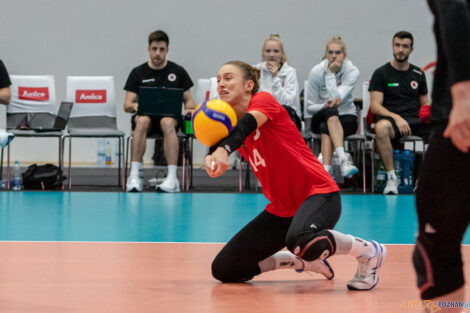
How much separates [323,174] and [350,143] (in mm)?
6079

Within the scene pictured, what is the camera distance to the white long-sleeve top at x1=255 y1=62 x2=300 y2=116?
774 centimetres

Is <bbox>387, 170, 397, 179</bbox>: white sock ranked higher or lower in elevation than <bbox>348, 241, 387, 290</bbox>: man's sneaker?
higher

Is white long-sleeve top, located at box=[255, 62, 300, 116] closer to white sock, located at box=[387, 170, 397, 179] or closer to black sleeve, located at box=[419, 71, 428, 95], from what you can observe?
white sock, located at box=[387, 170, 397, 179]

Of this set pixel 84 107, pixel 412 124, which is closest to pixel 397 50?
pixel 412 124

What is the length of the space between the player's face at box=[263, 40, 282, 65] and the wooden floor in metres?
4.15

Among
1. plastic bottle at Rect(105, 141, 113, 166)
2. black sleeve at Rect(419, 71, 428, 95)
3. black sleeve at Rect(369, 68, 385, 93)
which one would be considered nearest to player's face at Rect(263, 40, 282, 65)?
black sleeve at Rect(369, 68, 385, 93)

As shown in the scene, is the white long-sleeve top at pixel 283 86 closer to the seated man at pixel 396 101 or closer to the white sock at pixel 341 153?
the white sock at pixel 341 153

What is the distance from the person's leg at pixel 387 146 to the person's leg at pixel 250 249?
4720mm

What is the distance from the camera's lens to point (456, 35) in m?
1.47

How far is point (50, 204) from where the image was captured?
250 inches

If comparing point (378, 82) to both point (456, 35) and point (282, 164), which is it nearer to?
point (282, 164)

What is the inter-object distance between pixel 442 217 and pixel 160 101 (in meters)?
6.31

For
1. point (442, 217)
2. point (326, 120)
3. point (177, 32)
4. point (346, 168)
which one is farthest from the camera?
point (177, 32)

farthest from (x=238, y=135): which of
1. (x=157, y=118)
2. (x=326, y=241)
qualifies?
(x=157, y=118)
